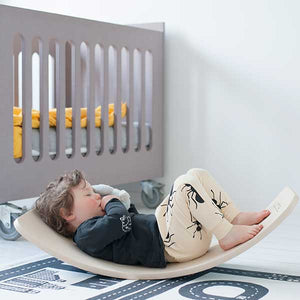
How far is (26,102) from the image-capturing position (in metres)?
2.29

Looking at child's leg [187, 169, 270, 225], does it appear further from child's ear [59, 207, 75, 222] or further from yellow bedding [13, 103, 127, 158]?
yellow bedding [13, 103, 127, 158]

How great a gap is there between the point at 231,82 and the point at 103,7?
717mm

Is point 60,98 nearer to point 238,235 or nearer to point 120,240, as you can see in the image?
point 120,240

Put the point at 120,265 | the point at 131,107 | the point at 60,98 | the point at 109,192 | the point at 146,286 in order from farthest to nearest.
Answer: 1. the point at 131,107
2. the point at 60,98
3. the point at 109,192
4. the point at 120,265
5. the point at 146,286

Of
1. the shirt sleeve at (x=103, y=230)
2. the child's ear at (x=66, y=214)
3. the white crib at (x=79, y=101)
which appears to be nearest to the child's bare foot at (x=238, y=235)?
the shirt sleeve at (x=103, y=230)

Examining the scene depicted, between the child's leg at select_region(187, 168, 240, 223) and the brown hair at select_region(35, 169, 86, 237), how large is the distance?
1.00 ft

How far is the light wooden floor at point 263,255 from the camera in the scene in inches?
73.2

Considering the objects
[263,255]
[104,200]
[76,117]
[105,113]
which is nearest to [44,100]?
[76,117]

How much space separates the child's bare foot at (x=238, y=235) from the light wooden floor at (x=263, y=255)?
6.9 inches

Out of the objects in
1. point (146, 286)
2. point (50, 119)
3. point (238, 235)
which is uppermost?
point (50, 119)

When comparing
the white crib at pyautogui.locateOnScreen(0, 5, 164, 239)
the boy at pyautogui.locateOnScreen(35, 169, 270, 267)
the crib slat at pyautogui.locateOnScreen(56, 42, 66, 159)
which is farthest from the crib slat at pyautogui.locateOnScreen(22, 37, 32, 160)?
the boy at pyautogui.locateOnScreen(35, 169, 270, 267)

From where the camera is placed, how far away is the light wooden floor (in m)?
1.86

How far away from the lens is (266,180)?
283 centimetres

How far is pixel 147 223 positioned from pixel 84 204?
0.17 meters
